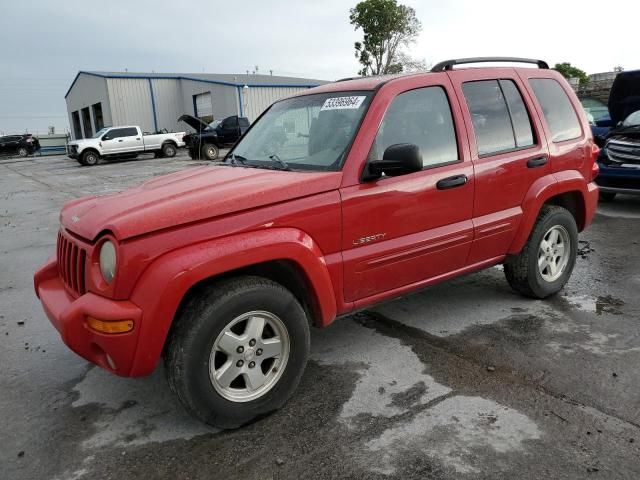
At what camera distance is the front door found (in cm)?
307

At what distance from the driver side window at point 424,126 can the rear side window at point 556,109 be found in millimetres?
1091

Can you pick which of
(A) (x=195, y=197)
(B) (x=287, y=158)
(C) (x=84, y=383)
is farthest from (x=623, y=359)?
(C) (x=84, y=383)

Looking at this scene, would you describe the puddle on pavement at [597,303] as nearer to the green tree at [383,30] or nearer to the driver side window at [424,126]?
the driver side window at [424,126]

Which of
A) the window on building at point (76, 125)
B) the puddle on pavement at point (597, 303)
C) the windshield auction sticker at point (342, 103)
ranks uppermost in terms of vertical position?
the window on building at point (76, 125)

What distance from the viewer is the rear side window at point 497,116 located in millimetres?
3666

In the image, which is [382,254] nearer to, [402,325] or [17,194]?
[402,325]

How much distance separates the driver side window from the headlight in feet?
5.29

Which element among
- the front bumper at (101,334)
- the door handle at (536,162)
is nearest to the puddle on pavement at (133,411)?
the front bumper at (101,334)

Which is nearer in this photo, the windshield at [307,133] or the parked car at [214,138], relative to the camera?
the windshield at [307,133]

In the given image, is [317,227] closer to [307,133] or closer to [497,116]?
[307,133]

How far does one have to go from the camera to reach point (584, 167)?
4359 mm

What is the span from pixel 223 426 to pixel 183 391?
1.07 feet

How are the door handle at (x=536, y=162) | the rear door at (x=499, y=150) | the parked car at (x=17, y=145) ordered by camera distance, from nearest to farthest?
the rear door at (x=499, y=150)
the door handle at (x=536, y=162)
the parked car at (x=17, y=145)

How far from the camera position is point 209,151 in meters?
21.4
